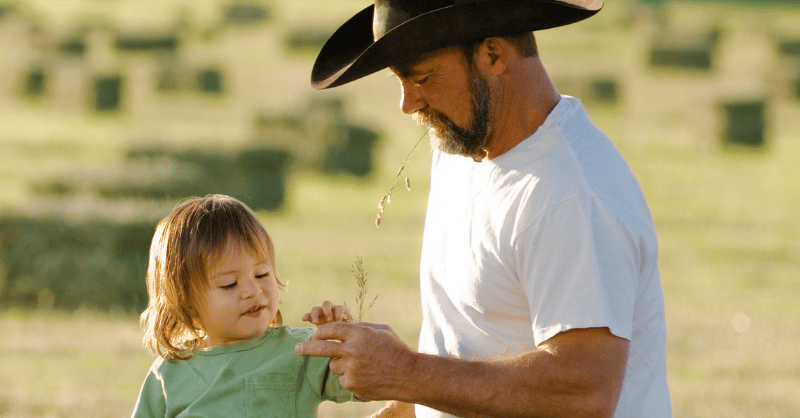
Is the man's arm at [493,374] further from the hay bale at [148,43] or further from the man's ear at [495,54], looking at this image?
the hay bale at [148,43]

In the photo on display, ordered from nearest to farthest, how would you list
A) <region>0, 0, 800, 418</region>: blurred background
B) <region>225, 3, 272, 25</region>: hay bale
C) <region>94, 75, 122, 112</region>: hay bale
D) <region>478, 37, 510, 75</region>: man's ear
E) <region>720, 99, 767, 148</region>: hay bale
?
1. <region>478, 37, 510, 75</region>: man's ear
2. <region>0, 0, 800, 418</region>: blurred background
3. <region>720, 99, 767, 148</region>: hay bale
4. <region>94, 75, 122, 112</region>: hay bale
5. <region>225, 3, 272, 25</region>: hay bale

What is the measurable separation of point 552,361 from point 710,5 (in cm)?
4639

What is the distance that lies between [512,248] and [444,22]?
0.78 metres

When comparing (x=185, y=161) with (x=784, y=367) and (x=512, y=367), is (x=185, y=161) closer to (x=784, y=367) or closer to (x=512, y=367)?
(x=784, y=367)

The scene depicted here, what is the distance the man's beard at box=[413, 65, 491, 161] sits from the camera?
3365mm

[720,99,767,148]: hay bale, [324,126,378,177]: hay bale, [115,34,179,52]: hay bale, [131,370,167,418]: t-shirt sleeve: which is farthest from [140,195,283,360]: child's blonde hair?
[115,34,179,52]: hay bale

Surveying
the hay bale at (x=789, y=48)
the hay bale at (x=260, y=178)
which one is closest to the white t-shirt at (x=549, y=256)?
the hay bale at (x=260, y=178)

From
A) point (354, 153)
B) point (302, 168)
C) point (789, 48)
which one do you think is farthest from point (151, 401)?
point (789, 48)

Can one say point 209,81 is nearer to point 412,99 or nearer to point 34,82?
point 34,82

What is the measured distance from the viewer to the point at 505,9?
3.26 meters

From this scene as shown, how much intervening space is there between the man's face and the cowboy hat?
8 centimetres

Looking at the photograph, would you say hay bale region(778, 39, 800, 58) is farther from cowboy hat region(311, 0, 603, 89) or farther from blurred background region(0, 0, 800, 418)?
cowboy hat region(311, 0, 603, 89)

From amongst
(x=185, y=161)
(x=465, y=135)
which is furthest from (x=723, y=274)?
(x=465, y=135)

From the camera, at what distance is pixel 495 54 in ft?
11.0
